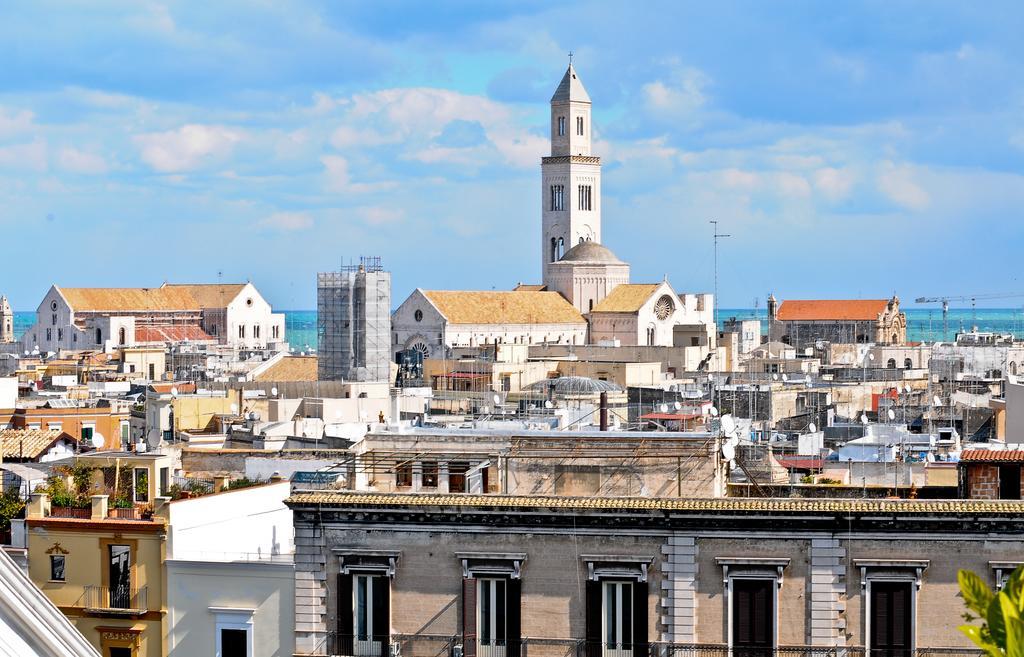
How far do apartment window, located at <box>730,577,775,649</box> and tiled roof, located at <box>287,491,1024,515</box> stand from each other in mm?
737

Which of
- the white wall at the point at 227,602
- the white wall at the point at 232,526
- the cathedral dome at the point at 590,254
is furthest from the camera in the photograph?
the cathedral dome at the point at 590,254

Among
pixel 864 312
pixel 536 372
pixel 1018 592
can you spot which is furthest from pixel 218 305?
pixel 1018 592

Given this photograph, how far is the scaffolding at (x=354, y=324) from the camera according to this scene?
75750 millimetres

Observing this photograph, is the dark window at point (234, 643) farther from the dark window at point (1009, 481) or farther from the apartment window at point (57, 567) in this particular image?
the dark window at point (1009, 481)

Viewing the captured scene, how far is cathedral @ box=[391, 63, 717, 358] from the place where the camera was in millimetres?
100963

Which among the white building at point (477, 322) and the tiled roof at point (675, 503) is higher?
the white building at point (477, 322)

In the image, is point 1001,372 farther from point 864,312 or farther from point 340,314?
point 864,312

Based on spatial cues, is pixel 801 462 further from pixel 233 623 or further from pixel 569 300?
pixel 569 300

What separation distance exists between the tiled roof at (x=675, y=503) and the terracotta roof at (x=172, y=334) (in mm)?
117222

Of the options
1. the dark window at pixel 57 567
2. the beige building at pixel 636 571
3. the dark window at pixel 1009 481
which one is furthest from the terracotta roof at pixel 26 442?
the dark window at pixel 1009 481

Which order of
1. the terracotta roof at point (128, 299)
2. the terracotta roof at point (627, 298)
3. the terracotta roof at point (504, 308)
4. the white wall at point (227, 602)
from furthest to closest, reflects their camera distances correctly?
the terracotta roof at point (128, 299)
the terracotta roof at point (627, 298)
the terracotta roof at point (504, 308)
the white wall at point (227, 602)

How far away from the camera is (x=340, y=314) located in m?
76.7

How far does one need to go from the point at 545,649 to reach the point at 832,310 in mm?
121216

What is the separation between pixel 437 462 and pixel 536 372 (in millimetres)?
61300
